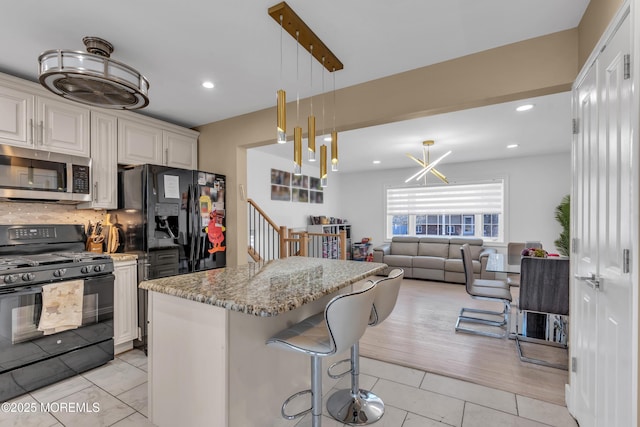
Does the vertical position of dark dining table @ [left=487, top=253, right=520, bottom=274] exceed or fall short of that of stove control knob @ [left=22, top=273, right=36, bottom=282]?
it falls short

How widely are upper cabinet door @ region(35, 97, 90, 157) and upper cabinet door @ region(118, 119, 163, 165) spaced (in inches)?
11.7

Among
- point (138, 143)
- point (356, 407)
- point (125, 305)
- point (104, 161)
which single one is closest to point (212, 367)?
point (356, 407)

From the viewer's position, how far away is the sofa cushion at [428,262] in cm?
Result: 595

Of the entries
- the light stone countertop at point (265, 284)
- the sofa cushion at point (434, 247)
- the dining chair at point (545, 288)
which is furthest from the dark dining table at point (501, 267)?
the sofa cushion at point (434, 247)

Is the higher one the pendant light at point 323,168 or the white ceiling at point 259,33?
the white ceiling at point 259,33

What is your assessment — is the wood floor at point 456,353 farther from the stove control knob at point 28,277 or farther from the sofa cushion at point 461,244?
the stove control knob at point 28,277

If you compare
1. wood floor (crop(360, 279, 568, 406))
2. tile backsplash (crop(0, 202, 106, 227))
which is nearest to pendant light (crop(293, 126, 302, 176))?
wood floor (crop(360, 279, 568, 406))

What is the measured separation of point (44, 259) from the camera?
7.77ft

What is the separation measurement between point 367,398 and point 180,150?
3.23 metres

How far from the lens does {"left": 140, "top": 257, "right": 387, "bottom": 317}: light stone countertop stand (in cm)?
132

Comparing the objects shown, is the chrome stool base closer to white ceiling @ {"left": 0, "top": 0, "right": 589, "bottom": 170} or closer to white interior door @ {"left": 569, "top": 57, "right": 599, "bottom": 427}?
white interior door @ {"left": 569, "top": 57, "right": 599, "bottom": 427}

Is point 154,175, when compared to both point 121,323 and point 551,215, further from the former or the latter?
point 551,215

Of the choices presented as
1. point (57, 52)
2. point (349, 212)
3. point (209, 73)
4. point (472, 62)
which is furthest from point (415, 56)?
point (349, 212)

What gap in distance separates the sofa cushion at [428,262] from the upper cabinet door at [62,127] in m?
5.55
